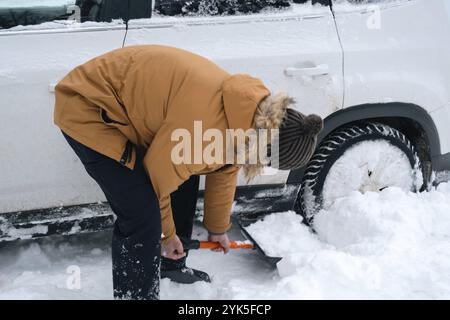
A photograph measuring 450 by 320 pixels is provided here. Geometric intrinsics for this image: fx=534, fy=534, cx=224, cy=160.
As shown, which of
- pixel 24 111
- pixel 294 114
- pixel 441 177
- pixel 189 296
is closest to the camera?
pixel 294 114

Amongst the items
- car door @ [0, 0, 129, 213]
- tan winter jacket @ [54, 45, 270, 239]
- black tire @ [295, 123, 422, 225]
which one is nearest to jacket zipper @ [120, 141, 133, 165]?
tan winter jacket @ [54, 45, 270, 239]

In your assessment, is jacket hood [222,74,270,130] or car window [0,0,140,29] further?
car window [0,0,140,29]

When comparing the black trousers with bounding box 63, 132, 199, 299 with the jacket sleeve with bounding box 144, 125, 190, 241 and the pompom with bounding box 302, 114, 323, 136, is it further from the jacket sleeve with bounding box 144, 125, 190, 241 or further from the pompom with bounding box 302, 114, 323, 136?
the pompom with bounding box 302, 114, 323, 136

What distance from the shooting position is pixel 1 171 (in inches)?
97.4

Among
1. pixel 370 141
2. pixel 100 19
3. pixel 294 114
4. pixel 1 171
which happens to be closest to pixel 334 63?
pixel 370 141

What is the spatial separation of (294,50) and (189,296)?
4.38ft

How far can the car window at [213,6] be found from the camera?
2584mm

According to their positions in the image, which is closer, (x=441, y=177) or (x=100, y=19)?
(x=100, y=19)

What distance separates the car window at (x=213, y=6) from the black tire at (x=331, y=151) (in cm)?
77

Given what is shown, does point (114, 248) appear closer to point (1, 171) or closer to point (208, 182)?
point (208, 182)

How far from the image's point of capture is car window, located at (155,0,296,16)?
2.58m

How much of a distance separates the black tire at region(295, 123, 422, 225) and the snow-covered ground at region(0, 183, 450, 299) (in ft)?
0.29

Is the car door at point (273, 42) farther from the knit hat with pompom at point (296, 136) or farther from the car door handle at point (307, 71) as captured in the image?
the knit hat with pompom at point (296, 136)

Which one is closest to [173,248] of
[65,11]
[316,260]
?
[316,260]
